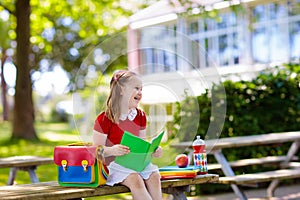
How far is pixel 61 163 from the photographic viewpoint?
489cm

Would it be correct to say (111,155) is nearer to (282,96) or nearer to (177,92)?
(177,92)

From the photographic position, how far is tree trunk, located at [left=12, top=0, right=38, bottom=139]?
760 inches

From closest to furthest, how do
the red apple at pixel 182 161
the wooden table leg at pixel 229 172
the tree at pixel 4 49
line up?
the red apple at pixel 182 161, the wooden table leg at pixel 229 172, the tree at pixel 4 49

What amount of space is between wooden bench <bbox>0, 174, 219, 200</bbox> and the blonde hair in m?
0.52

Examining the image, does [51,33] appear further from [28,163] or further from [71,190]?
[71,190]

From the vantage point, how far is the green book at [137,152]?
15.5ft

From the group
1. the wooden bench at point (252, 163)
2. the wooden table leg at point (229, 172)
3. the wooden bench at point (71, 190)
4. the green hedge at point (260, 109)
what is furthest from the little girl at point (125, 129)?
the green hedge at point (260, 109)

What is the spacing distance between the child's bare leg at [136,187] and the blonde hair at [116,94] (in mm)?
431

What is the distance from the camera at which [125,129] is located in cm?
496

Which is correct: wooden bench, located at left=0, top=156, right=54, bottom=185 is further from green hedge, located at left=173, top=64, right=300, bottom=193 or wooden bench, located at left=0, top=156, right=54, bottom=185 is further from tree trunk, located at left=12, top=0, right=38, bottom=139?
tree trunk, located at left=12, top=0, right=38, bottom=139

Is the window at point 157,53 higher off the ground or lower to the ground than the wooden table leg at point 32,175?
higher

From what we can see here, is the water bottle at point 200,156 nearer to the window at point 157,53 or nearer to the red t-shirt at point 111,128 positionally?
the window at point 157,53

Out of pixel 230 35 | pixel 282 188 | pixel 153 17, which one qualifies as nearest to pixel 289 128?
pixel 282 188

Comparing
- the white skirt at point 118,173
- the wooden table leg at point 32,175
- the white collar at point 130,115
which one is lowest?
the wooden table leg at point 32,175
